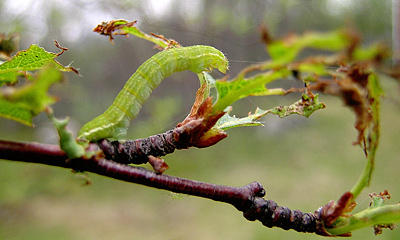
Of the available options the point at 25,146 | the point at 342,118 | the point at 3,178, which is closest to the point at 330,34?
the point at 25,146

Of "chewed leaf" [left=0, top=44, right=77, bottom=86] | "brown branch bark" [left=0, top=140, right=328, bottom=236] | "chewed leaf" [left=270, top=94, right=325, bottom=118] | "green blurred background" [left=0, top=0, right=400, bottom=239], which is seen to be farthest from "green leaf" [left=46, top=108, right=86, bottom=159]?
"green blurred background" [left=0, top=0, right=400, bottom=239]

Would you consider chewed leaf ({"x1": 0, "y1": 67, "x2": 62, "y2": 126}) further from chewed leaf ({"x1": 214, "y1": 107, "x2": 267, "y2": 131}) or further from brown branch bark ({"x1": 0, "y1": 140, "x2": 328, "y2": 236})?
chewed leaf ({"x1": 214, "y1": 107, "x2": 267, "y2": 131})

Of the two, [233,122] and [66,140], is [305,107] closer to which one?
[233,122]

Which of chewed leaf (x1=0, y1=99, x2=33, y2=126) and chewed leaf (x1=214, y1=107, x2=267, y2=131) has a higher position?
chewed leaf (x1=214, y1=107, x2=267, y2=131)

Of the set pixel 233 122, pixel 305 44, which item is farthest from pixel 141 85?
pixel 305 44

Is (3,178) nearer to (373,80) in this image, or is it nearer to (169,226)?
(169,226)

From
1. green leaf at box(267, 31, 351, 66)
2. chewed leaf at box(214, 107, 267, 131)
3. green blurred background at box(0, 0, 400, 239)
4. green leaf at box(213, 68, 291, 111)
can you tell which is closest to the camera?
green leaf at box(267, 31, 351, 66)
